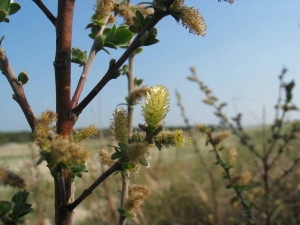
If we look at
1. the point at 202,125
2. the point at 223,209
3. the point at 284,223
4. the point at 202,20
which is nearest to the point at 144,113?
the point at 202,20

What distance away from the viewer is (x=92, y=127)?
2.89 feet

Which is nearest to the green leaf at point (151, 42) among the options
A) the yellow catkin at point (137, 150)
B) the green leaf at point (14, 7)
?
the yellow catkin at point (137, 150)

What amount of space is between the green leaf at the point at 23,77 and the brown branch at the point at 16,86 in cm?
2

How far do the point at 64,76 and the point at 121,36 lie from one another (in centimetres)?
22

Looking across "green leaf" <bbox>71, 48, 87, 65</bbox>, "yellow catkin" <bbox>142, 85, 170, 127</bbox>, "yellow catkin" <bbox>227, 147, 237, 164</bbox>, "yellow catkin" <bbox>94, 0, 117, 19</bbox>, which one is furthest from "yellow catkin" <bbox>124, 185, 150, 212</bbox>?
"yellow catkin" <bbox>227, 147, 237, 164</bbox>

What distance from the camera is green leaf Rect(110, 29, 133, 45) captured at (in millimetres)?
990

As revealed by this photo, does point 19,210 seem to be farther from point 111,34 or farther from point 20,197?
point 111,34

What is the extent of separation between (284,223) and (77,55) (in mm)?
3548

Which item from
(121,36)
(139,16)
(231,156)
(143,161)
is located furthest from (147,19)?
(231,156)

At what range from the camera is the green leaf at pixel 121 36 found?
3.25 ft

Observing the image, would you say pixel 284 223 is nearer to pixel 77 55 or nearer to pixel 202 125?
pixel 202 125

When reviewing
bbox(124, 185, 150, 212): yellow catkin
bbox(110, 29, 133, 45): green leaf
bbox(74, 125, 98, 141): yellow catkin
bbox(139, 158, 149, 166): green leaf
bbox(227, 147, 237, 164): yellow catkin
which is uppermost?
bbox(110, 29, 133, 45): green leaf

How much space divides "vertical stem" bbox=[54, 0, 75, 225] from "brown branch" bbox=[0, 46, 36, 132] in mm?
88

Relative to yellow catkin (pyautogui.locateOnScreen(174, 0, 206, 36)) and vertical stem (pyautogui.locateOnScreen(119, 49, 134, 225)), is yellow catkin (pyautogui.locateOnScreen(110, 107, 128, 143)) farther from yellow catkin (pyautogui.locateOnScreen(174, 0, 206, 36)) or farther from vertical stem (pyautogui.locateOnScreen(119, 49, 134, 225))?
yellow catkin (pyautogui.locateOnScreen(174, 0, 206, 36))
